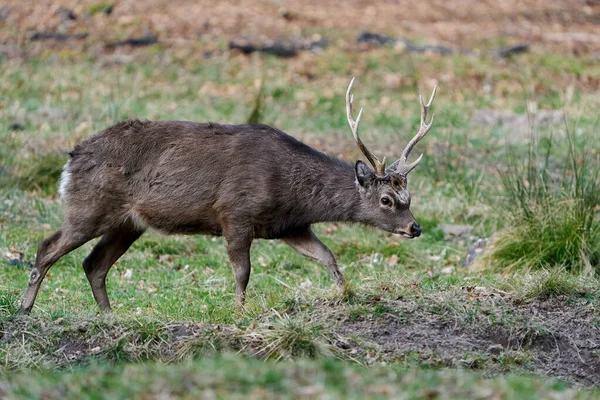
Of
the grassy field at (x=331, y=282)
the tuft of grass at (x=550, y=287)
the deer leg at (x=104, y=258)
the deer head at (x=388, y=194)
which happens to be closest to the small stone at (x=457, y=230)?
the grassy field at (x=331, y=282)

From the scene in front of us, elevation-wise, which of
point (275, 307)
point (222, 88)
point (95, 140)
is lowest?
point (222, 88)

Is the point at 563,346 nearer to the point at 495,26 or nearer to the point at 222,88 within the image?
the point at 222,88

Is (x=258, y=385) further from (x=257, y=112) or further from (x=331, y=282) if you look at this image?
(x=257, y=112)

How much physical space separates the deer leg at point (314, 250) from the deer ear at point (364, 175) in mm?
654

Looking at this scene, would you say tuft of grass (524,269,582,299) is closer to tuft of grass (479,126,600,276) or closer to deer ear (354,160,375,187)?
tuft of grass (479,126,600,276)

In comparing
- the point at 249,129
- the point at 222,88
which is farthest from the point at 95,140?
the point at 222,88

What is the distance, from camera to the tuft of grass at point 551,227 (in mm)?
10086

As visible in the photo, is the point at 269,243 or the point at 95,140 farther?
the point at 269,243

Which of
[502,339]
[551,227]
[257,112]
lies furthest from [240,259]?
[257,112]

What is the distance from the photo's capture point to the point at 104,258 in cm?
915

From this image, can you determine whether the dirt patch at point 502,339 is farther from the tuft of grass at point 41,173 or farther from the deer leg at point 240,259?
the tuft of grass at point 41,173

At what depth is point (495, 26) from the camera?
24703 millimetres

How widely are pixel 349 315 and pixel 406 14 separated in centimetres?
1786

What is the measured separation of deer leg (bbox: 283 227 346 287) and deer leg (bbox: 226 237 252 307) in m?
0.56
